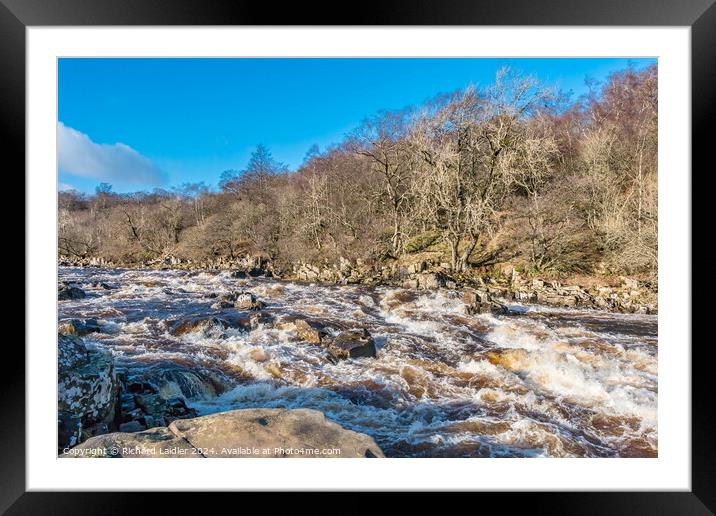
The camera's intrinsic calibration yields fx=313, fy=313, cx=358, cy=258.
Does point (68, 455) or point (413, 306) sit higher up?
point (413, 306)

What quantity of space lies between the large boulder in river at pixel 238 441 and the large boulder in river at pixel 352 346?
1.07 m

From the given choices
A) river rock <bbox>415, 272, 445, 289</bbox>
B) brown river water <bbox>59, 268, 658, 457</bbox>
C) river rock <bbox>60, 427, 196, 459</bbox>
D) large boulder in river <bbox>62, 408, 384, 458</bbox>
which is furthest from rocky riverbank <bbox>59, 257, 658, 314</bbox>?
large boulder in river <bbox>62, 408, 384, 458</bbox>

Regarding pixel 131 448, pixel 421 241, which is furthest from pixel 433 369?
pixel 131 448

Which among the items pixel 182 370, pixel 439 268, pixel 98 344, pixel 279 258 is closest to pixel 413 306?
pixel 439 268

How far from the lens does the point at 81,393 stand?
6.23 ft

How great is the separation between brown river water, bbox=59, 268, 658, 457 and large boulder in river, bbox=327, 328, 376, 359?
0.09m

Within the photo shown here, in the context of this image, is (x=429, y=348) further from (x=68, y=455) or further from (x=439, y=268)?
(x=68, y=455)

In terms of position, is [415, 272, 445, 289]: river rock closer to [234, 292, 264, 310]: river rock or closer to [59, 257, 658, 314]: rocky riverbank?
[59, 257, 658, 314]: rocky riverbank
